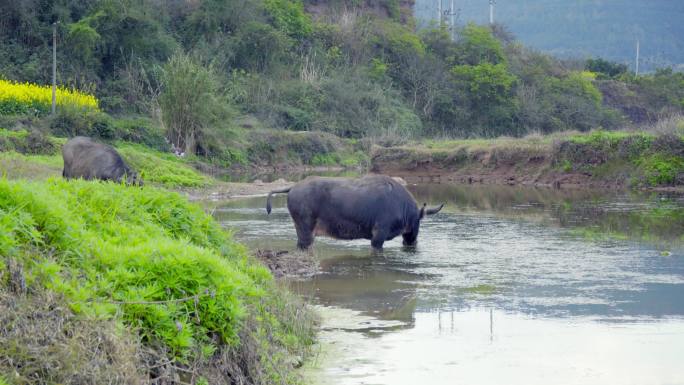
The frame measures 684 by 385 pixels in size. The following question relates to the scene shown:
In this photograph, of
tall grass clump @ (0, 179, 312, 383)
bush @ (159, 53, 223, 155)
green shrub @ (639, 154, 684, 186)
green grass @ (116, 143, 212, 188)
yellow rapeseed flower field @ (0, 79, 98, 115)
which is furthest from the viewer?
bush @ (159, 53, 223, 155)

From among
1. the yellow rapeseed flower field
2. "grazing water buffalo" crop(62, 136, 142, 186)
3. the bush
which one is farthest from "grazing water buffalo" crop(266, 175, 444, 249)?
the bush

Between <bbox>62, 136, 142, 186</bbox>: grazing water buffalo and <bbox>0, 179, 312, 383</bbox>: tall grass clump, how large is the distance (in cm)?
903

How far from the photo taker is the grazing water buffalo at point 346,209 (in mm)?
13820

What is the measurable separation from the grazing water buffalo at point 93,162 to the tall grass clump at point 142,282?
9026 mm

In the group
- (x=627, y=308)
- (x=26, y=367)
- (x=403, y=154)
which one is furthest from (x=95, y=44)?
(x=26, y=367)

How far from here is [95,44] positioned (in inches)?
1626

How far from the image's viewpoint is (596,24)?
166 metres

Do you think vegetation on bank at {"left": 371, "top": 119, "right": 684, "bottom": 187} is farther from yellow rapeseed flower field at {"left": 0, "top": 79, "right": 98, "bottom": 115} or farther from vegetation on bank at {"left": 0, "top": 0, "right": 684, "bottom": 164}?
yellow rapeseed flower field at {"left": 0, "top": 79, "right": 98, "bottom": 115}

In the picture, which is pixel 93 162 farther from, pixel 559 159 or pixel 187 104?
pixel 559 159

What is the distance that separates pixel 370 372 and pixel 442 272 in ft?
16.6

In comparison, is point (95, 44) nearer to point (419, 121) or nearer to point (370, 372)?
point (419, 121)

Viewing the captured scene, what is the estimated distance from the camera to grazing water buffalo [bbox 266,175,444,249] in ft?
45.3

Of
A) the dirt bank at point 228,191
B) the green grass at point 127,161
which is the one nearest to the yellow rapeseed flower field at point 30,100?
the green grass at point 127,161

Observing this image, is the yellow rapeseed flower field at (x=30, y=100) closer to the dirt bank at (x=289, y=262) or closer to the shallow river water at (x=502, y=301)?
the shallow river water at (x=502, y=301)
